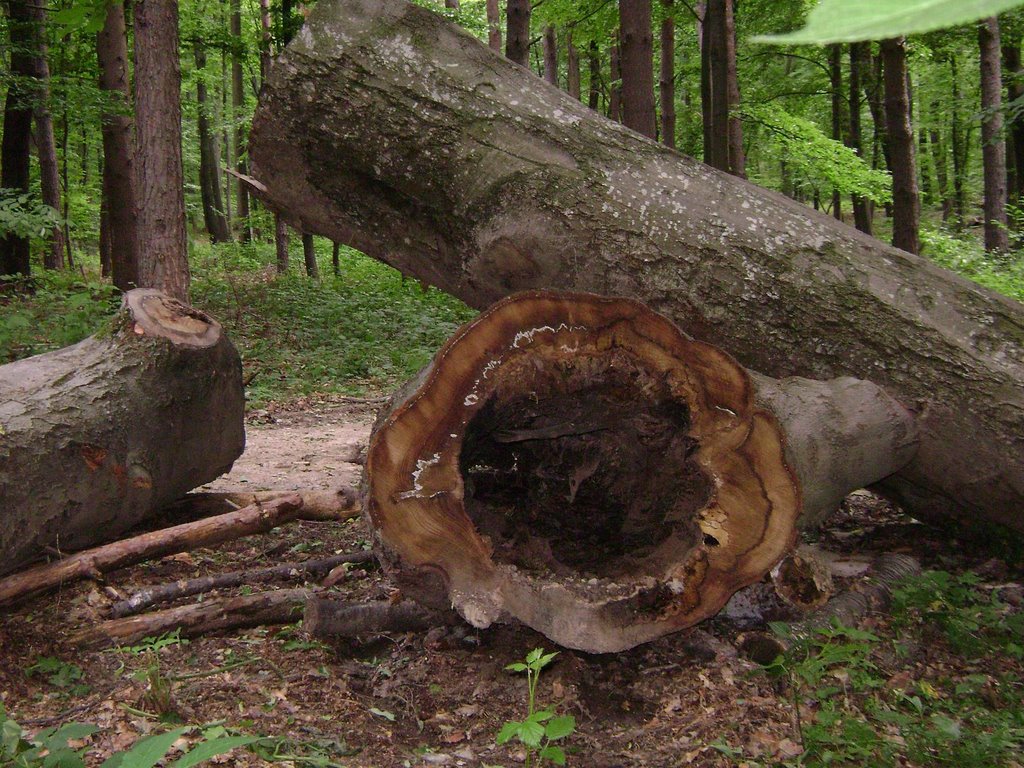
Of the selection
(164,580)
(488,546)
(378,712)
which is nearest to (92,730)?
(378,712)

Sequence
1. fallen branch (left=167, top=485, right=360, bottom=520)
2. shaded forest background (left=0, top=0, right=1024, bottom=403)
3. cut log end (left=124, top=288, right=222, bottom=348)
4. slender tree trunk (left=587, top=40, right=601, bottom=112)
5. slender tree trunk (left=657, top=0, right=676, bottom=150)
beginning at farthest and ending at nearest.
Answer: slender tree trunk (left=587, top=40, right=601, bottom=112), slender tree trunk (left=657, top=0, right=676, bottom=150), shaded forest background (left=0, top=0, right=1024, bottom=403), fallen branch (left=167, top=485, right=360, bottom=520), cut log end (left=124, top=288, right=222, bottom=348)

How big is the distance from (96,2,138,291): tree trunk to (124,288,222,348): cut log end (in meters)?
7.14

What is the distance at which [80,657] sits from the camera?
119 inches

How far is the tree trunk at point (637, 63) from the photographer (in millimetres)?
8289

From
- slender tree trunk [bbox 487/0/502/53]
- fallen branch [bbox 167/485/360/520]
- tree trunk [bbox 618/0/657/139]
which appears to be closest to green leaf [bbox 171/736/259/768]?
fallen branch [bbox 167/485/360/520]

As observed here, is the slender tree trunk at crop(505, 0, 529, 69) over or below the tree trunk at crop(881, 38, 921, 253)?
over

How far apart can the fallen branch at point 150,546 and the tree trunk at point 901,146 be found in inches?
269

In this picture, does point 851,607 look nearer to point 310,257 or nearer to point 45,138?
point 310,257

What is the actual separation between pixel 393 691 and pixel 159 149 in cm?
515

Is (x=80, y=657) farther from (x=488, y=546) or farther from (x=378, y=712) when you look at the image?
(x=488, y=546)

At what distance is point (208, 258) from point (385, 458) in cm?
1611

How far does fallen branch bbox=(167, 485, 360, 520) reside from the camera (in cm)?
435

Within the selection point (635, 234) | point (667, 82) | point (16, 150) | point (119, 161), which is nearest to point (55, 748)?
point (635, 234)

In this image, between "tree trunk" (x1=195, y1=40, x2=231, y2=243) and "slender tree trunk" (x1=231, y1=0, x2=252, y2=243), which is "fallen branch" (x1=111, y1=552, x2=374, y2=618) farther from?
"tree trunk" (x1=195, y1=40, x2=231, y2=243)
